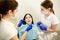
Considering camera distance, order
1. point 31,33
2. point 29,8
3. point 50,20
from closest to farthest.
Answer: point 50,20 < point 31,33 < point 29,8

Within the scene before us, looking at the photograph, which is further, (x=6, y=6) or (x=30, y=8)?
(x=30, y=8)

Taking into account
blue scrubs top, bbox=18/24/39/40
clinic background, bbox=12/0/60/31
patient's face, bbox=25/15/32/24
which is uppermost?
clinic background, bbox=12/0/60/31

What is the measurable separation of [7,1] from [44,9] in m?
0.97

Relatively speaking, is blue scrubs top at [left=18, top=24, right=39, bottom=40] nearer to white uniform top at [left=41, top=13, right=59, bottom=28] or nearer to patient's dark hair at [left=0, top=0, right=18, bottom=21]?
→ white uniform top at [left=41, top=13, right=59, bottom=28]

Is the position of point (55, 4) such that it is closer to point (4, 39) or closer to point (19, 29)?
point (19, 29)

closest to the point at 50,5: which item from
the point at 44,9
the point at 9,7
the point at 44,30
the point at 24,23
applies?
the point at 44,9

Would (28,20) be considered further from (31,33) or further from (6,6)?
(6,6)

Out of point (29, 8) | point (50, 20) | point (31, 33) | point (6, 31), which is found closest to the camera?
point (6, 31)

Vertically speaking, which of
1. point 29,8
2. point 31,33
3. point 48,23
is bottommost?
point 31,33

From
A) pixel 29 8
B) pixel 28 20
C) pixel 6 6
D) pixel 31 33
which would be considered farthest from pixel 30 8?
pixel 6 6

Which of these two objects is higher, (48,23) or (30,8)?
(30,8)

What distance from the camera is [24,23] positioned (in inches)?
83.0

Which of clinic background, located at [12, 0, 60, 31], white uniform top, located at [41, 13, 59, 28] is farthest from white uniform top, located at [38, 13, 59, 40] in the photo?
clinic background, located at [12, 0, 60, 31]

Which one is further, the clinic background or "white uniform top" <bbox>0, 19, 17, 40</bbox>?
the clinic background
